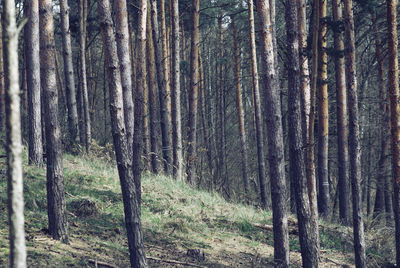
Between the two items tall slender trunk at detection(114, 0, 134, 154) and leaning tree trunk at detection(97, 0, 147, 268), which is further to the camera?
tall slender trunk at detection(114, 0, 134, 154)

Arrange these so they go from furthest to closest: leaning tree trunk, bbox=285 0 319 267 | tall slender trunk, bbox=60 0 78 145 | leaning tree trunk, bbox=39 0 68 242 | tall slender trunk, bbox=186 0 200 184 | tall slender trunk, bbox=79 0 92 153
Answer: tall slender trunk, bbox=79 0 92 153 → tall slender trunk, bbox=186 0 200 184 → tall slender trunk, bbox=60 0 78 145 → leaning tree trunk, bbox=285 0 319 267 → leaning tree trunk, bbox=39 0 68 242

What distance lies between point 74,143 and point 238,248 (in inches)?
273

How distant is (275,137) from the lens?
8273 mm

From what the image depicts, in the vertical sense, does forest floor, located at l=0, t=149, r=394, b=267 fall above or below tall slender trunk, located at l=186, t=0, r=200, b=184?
below

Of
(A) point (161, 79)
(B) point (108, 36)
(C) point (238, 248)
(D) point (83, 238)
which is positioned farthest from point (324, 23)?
(D) point (83, 238)

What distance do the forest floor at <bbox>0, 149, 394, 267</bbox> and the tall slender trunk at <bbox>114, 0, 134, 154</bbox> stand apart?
175 cm

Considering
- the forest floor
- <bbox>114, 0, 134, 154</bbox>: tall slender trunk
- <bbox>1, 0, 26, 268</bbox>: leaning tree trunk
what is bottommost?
the forest floor

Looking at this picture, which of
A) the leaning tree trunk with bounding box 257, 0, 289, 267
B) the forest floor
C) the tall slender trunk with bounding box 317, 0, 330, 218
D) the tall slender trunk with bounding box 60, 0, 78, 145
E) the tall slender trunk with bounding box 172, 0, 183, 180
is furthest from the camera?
the tall slender trunk with bounding box 60, 0, 78, 145

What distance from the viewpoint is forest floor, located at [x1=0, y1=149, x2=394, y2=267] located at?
24.7ft

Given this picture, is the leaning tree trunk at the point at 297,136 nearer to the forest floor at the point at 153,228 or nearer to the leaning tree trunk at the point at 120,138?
the forest floor at the point at 153,228

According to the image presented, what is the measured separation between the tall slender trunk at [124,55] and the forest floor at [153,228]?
1.75 meters

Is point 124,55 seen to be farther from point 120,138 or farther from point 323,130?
point 323,130

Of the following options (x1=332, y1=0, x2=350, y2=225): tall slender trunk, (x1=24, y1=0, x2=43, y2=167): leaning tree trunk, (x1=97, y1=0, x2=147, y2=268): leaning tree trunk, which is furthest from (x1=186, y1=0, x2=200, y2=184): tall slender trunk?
(x1=97, y1=0, x2=147, y2=268): leaning tree trunk

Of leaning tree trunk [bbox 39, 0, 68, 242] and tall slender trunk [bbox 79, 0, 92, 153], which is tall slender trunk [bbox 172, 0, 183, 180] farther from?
leaning tree trunk [bbox 39, 0, 68, 242]
